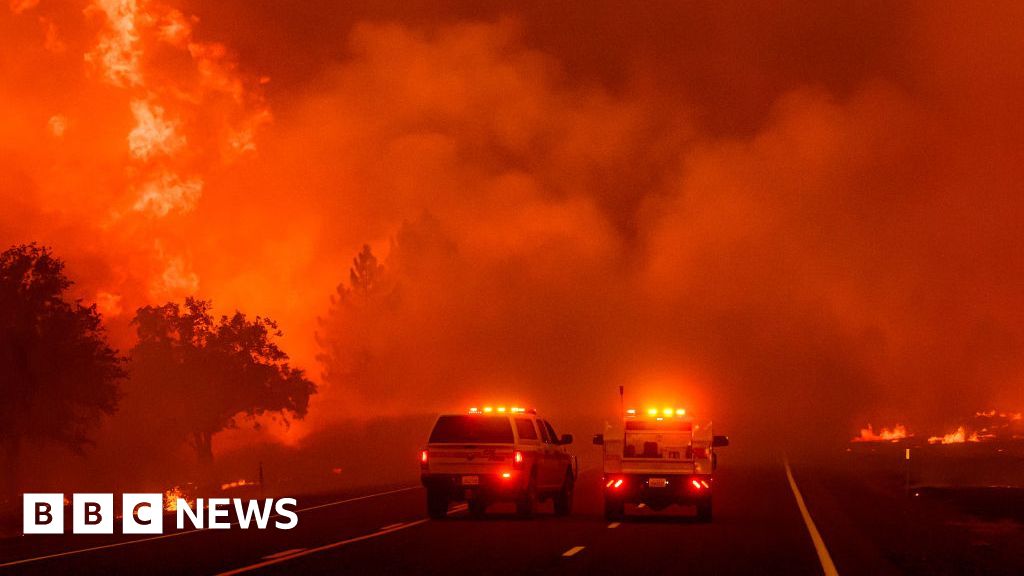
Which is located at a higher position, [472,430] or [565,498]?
[472,430]

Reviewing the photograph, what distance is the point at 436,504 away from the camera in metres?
30.2

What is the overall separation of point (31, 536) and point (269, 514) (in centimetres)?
675

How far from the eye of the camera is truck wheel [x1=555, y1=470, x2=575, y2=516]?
106 ft

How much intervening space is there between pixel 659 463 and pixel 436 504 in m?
4.52

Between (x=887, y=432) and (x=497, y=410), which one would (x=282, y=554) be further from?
(x=887, y=432)

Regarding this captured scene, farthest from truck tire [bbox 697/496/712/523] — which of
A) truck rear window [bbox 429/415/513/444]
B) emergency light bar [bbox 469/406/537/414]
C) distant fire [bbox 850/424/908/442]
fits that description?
distant fire [bbox 850/424/908/442]

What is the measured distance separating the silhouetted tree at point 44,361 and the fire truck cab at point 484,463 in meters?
37.9

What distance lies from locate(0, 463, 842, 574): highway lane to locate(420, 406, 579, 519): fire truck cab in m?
0.49

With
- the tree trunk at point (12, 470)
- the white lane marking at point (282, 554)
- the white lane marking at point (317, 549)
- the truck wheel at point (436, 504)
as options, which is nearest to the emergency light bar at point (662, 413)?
the truck wheel at point (436, 504)

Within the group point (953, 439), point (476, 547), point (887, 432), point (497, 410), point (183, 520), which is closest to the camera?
point (476, 547)

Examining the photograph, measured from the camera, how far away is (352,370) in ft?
565

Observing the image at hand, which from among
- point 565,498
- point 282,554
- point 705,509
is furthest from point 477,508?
point 282,554

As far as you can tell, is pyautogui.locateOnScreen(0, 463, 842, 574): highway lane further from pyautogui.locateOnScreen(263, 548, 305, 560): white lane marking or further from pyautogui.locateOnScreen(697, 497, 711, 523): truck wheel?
pyautogui.locateOnScreen(697, 497, 711, 523): truck wheel

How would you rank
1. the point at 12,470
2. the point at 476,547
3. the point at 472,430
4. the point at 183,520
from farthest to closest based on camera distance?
the point at 12,470 → the point at 472,430 → the point at 183,520 → the point at 476,547
